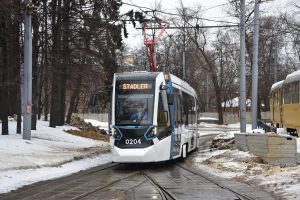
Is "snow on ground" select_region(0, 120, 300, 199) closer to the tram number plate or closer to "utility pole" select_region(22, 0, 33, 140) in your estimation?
"utility pole" select_region(22, 0, 33, 140)

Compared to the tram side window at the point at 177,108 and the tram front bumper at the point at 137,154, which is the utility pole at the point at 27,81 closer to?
the tram front bumper at the point at 137,154

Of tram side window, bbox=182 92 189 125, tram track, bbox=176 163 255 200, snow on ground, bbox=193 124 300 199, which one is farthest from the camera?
tram side window, bbox=182 92 189 125

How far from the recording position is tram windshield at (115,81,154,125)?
18.2 metres

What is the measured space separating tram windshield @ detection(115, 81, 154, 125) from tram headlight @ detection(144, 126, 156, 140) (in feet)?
0.86

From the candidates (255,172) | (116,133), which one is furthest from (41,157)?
(255,172)

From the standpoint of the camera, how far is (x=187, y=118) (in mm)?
23062

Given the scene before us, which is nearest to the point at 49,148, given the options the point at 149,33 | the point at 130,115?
the point at 130,115

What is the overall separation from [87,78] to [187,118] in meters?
9.34

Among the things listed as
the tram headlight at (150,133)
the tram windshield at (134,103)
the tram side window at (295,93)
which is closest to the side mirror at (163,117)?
the tram windshield at (134,103)

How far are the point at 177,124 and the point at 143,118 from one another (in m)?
2.20

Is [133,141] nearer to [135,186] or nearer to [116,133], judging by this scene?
[116,133]

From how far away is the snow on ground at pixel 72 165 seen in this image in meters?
13.3

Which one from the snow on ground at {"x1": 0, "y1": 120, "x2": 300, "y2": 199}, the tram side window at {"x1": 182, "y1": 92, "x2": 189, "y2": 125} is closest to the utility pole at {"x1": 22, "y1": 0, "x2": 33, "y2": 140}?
the snow on ground at {"x1": 0, "y1": 120, "x2": 300, "y2": 199}

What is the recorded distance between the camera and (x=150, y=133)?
704 inches
